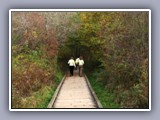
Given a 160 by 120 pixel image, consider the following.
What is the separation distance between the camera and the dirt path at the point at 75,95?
778cm

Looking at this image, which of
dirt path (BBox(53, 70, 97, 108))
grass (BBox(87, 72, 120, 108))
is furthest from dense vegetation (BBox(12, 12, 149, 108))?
dirt path (BBox(53, 70, 97, 108))

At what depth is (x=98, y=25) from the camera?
7.87 m

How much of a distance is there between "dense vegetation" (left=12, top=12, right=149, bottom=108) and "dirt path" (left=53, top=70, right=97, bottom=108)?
4.0 inches

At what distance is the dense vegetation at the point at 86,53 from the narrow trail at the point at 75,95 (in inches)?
3.7

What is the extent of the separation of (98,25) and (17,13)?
0.88 metres

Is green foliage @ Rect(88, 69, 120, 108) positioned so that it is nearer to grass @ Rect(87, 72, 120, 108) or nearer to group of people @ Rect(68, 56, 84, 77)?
grass @ Rect(87, 72, 120, 108)

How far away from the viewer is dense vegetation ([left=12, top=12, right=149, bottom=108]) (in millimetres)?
7773

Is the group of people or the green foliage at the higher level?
the group of people

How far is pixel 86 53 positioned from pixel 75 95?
1.54 ft

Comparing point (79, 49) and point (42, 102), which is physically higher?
point (79, 49)

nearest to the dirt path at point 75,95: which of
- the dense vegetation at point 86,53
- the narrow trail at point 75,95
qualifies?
the narrow trail at point 75,95

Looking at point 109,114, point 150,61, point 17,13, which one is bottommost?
point 109,114
